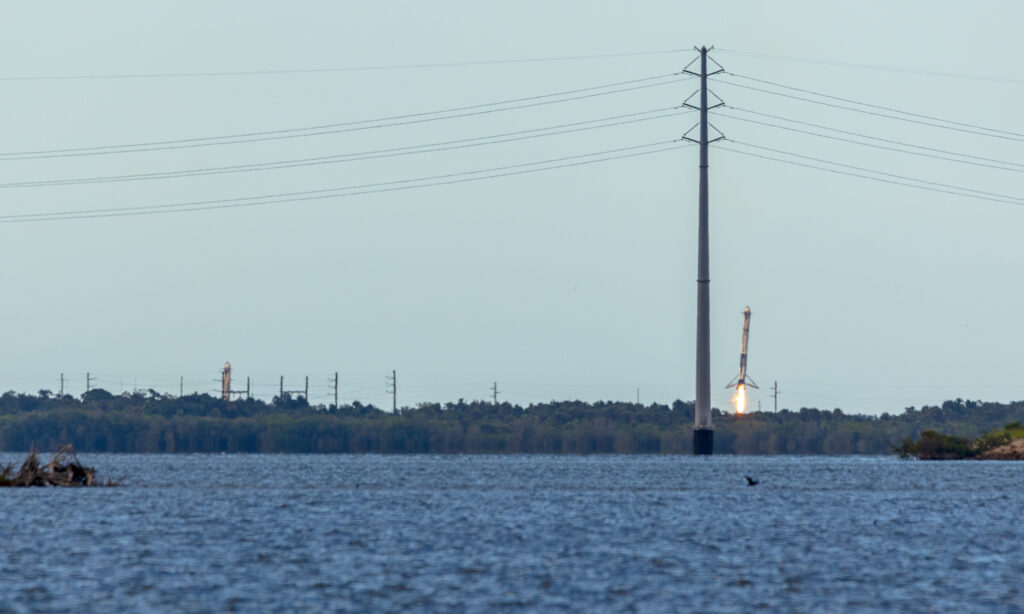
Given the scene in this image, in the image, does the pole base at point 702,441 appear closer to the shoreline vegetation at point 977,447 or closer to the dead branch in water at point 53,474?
the shoreline vegetation at point 977,447

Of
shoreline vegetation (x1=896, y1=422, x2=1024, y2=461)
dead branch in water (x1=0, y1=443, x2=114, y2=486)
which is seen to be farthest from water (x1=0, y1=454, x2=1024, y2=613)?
shoreline vegetation (x1=896, y1=422, x2=1024, y2=461)

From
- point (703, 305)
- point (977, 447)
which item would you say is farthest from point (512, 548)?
point (977, 447)

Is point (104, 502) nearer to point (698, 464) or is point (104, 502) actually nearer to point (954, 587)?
point (954, 587)

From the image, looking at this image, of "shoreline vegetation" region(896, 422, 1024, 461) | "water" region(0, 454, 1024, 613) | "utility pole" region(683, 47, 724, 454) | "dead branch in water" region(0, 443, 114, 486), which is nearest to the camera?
"water" region(0, 454, 1024, 613)

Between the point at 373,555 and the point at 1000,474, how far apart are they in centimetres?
8450

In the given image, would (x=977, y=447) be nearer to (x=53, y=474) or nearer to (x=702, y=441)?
(x=702, y=441)

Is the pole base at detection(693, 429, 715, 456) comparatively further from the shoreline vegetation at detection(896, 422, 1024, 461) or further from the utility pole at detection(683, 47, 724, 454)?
the shoreline vegetation at detection(896, 422, 1024, 461)

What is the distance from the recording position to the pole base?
139m

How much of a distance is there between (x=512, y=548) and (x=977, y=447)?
113m

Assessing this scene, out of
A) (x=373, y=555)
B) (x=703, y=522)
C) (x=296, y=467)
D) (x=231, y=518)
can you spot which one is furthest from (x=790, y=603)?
(x=296, y=467)

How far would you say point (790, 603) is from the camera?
41156 mm

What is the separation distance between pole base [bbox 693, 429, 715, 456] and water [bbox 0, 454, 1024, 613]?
34.6 m

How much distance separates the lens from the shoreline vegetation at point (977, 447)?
6117 inches

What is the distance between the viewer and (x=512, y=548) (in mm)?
55844
